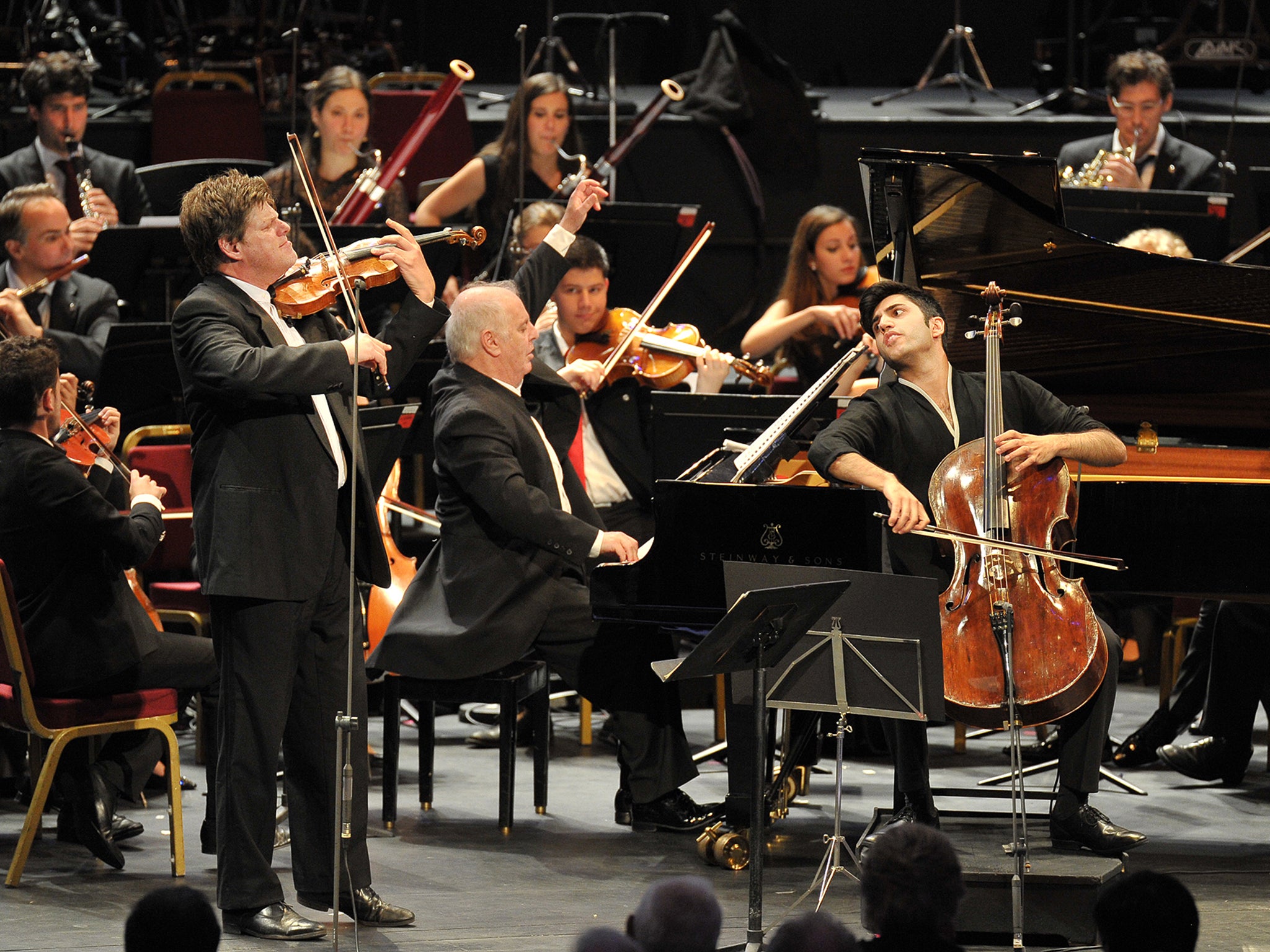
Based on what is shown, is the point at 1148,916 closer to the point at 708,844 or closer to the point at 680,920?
the point at 680,920

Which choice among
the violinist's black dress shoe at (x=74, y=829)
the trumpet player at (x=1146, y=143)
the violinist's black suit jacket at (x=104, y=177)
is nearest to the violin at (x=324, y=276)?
the violinist's black dress shoe at (x=74, y=829)

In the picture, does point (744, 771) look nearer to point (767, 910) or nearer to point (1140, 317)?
point (767, 910)

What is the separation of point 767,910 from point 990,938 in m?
0.51

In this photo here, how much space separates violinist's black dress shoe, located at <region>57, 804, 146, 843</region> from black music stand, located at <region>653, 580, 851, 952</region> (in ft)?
5.91

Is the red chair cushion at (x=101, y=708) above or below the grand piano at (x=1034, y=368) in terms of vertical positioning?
below

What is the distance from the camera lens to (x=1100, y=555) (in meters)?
4.41

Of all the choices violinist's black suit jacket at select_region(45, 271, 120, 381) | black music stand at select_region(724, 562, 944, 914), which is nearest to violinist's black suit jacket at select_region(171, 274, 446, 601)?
black music stand at select_region(724, 562, 944, 914)

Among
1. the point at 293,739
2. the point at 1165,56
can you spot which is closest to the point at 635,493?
the point at 293,739

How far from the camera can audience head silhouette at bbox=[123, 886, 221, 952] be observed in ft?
7.26

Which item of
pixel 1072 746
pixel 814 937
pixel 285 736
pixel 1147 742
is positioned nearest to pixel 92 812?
pixel 285 736

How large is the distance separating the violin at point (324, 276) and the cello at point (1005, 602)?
4.51 feet

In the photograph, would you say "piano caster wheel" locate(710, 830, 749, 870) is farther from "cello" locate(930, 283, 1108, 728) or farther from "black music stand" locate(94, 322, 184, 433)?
"black music stand" locate(94, 322, 184, 433)

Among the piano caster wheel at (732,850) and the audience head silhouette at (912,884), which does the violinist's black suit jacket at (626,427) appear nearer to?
the piano caster wheel at (732,850)

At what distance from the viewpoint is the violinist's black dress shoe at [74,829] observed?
14.7ft
